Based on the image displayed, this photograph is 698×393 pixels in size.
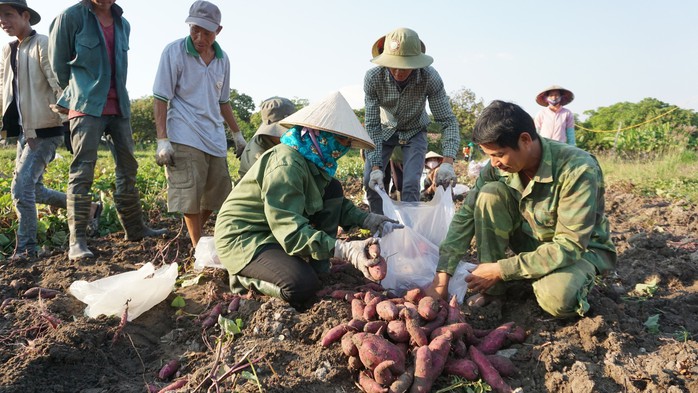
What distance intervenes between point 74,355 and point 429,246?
6.82 feet

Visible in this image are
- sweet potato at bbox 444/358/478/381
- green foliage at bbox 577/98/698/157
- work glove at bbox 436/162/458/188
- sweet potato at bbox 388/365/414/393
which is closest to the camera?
sweet potato at bbox 388/365/414/393

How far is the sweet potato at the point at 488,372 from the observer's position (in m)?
2.09

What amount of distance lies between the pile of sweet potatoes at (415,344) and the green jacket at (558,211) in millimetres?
342

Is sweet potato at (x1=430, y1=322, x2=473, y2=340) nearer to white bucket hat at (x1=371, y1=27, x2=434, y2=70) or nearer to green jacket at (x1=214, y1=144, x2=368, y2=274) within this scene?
green jacket at (x1=214, y1=144, x2=368, y2=274)

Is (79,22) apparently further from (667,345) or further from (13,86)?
(667,345)

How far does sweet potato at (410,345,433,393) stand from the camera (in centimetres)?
203

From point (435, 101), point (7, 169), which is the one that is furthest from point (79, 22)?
point (7, 169)

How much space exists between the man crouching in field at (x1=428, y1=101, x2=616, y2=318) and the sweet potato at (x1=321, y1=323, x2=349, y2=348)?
782 mm

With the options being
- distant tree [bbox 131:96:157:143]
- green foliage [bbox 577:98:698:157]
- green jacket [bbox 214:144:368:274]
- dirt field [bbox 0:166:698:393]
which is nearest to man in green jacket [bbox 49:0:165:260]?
dirt field [bbox 0:166:698:393]

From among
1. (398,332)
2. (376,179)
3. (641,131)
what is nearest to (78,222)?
(376,179)

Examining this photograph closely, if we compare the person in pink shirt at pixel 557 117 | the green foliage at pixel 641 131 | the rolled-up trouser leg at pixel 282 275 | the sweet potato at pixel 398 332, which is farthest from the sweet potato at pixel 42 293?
the green foliage at pixel 641 131

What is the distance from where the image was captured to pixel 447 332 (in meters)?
2.22

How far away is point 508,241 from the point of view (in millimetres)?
3002

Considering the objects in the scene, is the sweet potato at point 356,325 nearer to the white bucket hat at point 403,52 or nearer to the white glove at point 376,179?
the white glove at point 376,179
